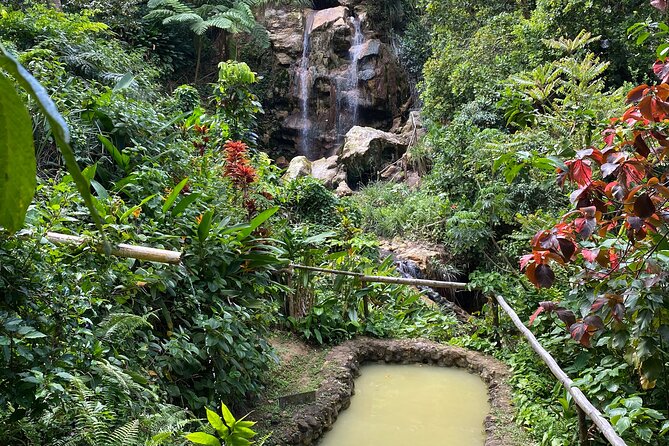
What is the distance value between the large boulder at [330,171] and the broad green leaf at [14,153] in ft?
35.1

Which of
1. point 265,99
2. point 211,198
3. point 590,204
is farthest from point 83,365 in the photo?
point 265,99

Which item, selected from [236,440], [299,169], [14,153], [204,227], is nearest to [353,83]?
[299,169]

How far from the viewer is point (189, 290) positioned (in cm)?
314

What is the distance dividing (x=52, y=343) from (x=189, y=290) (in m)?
1.24

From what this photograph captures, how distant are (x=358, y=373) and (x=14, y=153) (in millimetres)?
4621

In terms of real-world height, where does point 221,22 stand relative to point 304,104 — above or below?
above

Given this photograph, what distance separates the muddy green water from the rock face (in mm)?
9303

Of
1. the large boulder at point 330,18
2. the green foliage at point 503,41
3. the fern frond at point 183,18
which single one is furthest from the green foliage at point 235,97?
the large boulder at point 330,18

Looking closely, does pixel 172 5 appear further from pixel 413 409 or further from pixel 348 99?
pixel 413 409

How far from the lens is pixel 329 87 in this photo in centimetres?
1330

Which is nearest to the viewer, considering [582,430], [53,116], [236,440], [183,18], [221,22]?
[53,116]

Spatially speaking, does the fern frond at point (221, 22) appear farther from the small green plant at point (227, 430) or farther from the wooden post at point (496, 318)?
the small green plant at point (227, 430)

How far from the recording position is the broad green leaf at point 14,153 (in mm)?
251

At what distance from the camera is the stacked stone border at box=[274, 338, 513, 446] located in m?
3.31
